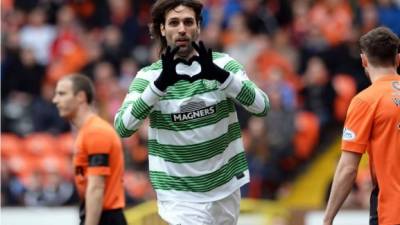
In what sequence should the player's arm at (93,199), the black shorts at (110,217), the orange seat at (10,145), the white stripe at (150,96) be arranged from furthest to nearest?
the orange seat at (10,145), the black shorts at (110,217), the player's arm at (93,199), the white stripe at (150,96)

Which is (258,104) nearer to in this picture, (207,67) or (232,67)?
(232,67)

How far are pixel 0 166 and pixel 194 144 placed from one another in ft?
27.7

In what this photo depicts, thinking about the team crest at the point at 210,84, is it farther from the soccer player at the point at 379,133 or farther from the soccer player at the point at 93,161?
the soccer player at the point at 93,161

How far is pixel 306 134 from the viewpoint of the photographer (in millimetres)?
14836

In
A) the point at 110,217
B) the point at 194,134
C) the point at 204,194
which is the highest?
the point at 194,134

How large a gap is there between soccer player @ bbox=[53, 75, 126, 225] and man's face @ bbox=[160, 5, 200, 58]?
5.56ft

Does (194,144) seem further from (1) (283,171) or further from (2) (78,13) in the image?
(2) (78,13)

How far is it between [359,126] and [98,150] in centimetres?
232

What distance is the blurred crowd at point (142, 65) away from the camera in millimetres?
14617

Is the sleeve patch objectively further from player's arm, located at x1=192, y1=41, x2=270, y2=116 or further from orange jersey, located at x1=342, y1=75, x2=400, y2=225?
orange jersey, located at x1=342, y1=75, x2=400, y2=225

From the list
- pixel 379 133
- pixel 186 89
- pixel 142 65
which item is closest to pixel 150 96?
pixel 186 89

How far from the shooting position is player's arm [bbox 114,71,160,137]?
6.82 m

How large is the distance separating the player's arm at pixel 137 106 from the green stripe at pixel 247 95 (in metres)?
0.49

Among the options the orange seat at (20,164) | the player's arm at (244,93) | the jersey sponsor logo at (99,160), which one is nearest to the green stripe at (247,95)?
the player's arm at (244,93)
